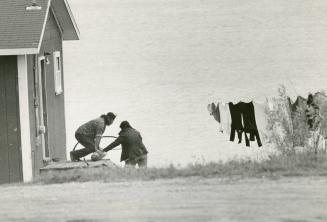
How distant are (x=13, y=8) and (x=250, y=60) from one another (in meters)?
27.4

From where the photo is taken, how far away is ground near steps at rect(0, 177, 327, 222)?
7.75 m

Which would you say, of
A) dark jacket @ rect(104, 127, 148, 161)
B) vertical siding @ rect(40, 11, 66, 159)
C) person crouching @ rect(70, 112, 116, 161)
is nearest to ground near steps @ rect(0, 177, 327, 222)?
dark jacket @ rect(104, 127, 148, 161)

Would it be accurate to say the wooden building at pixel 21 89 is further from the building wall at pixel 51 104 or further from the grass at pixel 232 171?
the grass at pixel 232 171

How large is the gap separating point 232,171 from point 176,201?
169 cm

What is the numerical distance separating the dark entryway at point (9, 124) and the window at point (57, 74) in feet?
11.8

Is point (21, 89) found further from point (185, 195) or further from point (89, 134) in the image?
point (185, 195)

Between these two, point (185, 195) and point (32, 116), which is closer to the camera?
point (185, 195)

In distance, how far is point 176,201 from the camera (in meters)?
8.38

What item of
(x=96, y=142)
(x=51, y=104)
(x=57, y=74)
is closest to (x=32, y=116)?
(x=96, y=142)

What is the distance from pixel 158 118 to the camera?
94.3ft

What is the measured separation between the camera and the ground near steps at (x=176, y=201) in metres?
7.75

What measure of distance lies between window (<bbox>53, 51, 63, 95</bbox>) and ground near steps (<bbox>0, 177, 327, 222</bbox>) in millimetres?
7219

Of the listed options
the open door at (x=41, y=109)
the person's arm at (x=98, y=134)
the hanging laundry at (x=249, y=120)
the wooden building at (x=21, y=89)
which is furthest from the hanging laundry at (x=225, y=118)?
the wooden building at (x=21, y=89)

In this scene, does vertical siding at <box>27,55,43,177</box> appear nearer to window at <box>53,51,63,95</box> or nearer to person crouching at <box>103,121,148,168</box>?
person crouching at <box>103,121,148,168</box>
